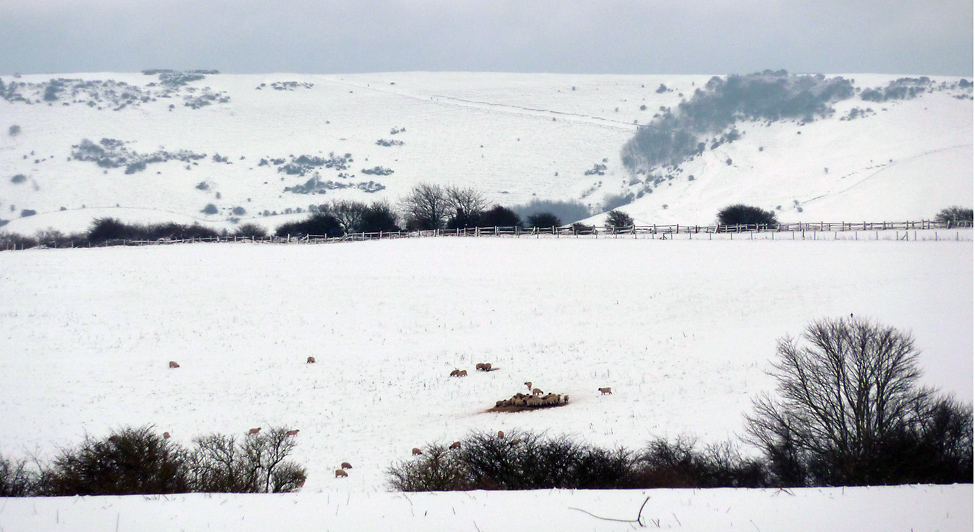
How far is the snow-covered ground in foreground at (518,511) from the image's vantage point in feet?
27.7

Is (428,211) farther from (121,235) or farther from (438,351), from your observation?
(438,351)

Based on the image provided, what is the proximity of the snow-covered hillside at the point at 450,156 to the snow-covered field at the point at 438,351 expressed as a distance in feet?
177

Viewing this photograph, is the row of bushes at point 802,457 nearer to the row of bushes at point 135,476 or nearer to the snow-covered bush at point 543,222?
the row of bushes at point 135,476

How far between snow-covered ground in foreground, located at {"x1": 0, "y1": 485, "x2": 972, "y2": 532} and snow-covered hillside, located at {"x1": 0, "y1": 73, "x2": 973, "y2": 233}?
8613 cm

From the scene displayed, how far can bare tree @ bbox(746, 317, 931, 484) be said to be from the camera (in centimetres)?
1328

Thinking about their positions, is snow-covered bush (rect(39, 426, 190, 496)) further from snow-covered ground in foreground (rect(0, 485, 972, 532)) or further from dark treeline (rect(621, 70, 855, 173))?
dark treeline (rect(621, 70, 855, 173))

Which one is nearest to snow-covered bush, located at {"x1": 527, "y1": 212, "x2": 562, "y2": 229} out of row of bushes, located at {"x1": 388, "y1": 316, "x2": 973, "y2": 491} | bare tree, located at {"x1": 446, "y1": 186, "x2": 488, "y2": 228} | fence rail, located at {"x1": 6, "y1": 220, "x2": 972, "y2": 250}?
fence rail, located at {"x1": 6, "y1": 220, "x2": 972, "y2": 250}

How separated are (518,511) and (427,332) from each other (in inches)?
1042

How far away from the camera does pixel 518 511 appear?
28.7ft

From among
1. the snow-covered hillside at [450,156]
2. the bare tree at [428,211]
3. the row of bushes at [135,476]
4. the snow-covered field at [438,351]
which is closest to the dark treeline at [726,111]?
the snow-covered hillside at [450,156]

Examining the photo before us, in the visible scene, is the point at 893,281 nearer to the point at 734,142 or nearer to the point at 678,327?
the point at 678,327

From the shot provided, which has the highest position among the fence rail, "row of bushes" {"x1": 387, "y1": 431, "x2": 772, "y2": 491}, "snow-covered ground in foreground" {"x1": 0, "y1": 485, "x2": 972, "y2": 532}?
the fence rail

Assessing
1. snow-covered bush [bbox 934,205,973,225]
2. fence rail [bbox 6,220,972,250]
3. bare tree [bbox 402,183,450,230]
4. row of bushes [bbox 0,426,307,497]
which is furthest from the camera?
bare tree [bbox 402,183,450,230]

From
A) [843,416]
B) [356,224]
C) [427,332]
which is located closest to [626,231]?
[356,224]
